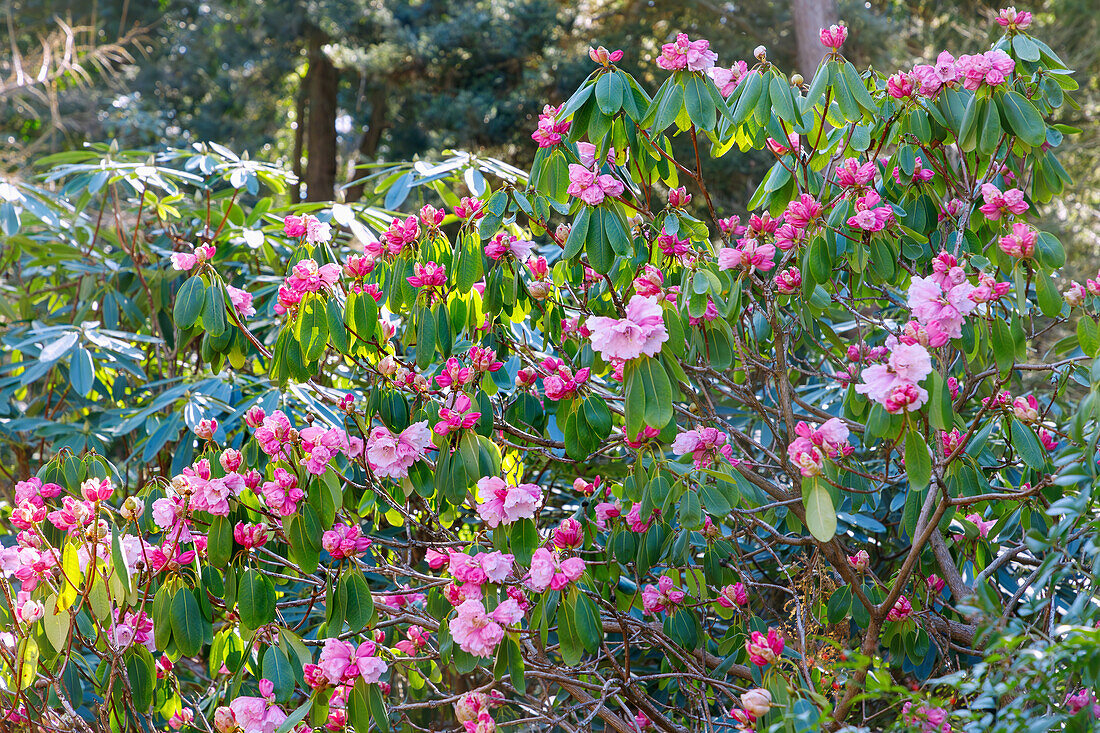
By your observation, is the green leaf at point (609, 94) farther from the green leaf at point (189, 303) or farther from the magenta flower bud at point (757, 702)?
the magenta flower bud at point (757, 702)

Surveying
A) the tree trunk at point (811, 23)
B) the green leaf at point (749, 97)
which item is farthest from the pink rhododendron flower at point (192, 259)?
the tree trunk at point (811, 23)

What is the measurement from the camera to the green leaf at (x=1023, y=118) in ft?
4.74

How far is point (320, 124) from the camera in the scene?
26.3 ft

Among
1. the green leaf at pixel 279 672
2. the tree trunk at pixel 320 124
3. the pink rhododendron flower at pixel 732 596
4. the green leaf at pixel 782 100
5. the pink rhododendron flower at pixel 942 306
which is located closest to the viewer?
the pink rhododendron flower at pixel 942 306

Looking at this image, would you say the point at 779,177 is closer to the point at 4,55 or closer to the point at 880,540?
the point at 880,540

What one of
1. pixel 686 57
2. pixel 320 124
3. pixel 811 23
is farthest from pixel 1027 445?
pixel 320 124

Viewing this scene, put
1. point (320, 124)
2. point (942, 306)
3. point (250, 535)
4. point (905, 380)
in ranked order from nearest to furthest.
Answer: point (905, 380), point (942, 306), point (250, 535), point (320, 124)

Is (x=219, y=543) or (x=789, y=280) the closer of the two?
(x=219, y=543)

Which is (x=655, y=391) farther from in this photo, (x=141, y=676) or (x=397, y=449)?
(x=141, y=676)

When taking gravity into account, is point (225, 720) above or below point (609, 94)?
below

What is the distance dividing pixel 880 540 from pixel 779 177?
1.17 meters

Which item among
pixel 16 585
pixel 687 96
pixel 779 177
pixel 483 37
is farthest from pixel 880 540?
pixel 483 37

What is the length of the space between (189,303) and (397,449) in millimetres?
459

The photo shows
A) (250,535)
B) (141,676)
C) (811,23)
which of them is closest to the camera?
(250,535)
